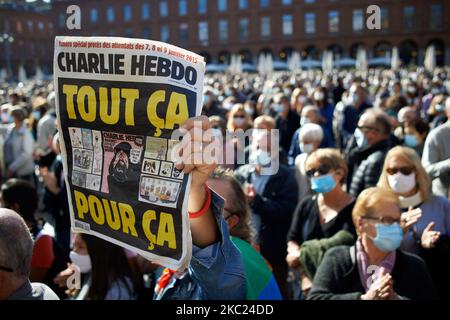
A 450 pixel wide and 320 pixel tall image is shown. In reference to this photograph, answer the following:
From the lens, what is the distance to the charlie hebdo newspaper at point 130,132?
5.40ft

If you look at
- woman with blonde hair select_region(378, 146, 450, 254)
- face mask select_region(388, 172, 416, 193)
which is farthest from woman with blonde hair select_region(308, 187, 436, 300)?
face mask select_region(388, 172, 416, 193)

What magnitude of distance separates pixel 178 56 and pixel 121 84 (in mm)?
228

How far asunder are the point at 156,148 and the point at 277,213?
3.02 m

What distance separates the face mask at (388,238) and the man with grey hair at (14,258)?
194 centimetres

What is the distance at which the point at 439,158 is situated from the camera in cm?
450

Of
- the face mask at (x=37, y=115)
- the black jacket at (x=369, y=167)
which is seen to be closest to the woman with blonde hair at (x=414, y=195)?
the black jacket at (x=369, y=167)

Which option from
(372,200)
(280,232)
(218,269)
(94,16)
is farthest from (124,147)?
(280,232)

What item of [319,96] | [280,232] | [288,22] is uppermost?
[288,22]

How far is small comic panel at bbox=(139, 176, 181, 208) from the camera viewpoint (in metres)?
1.67

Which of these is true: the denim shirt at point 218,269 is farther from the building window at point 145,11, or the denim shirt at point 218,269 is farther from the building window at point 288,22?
the building window at point 288,22

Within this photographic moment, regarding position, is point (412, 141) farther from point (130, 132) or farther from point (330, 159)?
point (130, 132)

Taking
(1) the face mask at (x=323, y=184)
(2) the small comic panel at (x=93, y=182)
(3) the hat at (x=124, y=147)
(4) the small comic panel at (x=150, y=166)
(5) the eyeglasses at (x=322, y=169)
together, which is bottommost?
(1) the face mask at (x=323, y=184)
